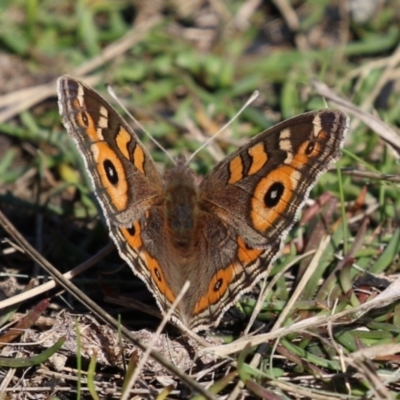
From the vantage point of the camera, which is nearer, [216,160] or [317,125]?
[317,125]

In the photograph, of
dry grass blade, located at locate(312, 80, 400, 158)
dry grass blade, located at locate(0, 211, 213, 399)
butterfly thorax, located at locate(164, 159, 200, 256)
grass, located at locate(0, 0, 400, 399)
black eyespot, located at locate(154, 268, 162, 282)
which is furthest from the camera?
dry grass blade, located at locate(312, 80, 400, 158)

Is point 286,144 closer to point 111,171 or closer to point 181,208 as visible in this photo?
point 181,208

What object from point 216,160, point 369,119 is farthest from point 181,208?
point 369,119

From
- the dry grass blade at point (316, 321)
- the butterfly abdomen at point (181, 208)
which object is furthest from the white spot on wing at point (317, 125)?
the dry grass blade at point (316, 321)

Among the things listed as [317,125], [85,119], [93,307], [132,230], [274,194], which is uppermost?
[317,125]

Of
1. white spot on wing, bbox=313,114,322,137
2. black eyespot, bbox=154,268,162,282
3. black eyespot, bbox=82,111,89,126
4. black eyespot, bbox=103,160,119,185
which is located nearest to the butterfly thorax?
black eyespot, bbox=154,268,162,282

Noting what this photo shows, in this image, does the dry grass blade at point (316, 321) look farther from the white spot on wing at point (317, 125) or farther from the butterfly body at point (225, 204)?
the white spot on wing at point (317, 125)

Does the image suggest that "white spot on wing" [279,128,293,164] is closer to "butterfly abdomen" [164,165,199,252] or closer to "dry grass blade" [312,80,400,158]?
"butterfly abdomen" [164,165,199,252]
